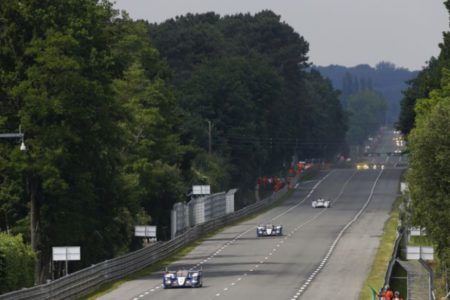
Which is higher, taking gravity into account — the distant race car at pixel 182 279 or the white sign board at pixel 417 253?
the white sign board at pixel 417 253

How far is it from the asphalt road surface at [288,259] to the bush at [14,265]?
4.01 meters

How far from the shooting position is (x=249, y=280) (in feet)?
251

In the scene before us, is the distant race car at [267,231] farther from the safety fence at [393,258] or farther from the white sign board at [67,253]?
the white sign board at [67,253]

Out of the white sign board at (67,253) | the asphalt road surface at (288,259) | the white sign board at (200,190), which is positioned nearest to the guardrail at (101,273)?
the white sign board at (67,253)

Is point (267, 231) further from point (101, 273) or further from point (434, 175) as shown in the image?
point (434, 175)

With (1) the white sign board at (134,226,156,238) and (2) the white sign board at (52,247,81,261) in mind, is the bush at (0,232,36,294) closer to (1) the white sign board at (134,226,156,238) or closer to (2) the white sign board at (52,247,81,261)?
(2) the white sign board at (52,247,81,261)

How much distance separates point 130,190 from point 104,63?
37.9ft

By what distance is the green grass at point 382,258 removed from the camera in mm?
72562

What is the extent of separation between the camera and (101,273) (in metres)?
73.4

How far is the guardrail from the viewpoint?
59.8 m

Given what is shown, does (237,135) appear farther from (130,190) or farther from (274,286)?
(274,286)

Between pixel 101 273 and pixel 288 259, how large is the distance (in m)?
21.8

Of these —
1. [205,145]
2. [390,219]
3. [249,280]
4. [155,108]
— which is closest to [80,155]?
[249,280]

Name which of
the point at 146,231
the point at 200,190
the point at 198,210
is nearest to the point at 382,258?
the point at 146,231
